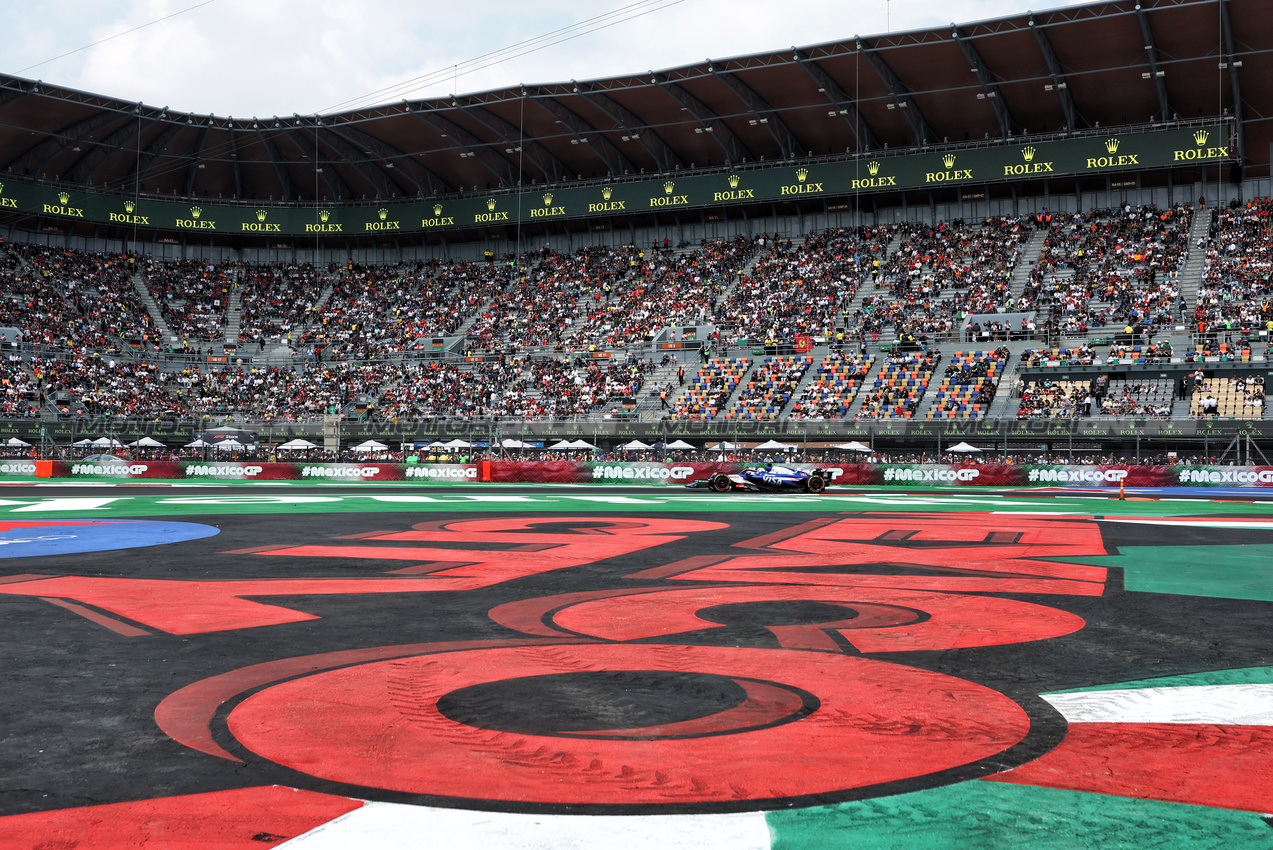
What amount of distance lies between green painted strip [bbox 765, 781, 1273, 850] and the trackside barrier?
100 feet

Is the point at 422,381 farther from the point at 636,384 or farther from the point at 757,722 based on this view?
the point at 757,722

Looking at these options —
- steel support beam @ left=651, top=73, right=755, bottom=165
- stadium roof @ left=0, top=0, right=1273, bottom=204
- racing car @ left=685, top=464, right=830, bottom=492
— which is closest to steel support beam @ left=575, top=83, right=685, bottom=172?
stadium roof @ left=0, top=0, right=1273, bottom=204

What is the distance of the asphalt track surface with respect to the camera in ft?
13.7

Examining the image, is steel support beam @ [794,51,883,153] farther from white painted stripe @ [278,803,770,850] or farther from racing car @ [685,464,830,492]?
white painted stripe @ [278,803,770,850]

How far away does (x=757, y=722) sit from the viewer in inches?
222

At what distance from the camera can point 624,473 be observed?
3909 cm

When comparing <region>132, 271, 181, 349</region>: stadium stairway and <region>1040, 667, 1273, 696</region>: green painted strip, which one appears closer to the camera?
<region>1040, 667, 1273, 696</region>: green painted strip

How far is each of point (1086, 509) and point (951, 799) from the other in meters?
22.8

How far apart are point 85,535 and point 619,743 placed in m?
15.5

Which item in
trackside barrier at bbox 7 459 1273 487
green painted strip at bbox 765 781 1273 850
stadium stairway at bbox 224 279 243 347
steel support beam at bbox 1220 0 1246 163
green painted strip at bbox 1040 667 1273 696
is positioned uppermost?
steel support beam at bbox 1220 0 1246 163

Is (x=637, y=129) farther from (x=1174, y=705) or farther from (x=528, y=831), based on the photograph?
(x=528, y=831)

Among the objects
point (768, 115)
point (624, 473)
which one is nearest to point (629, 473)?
point (624, 473)

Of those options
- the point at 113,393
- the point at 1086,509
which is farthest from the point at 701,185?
the point at 1086,509

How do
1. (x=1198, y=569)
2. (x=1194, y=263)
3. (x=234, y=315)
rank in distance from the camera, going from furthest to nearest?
(x=234, y=315) → (x=1194, y=263) → (x=1198, y=569)
